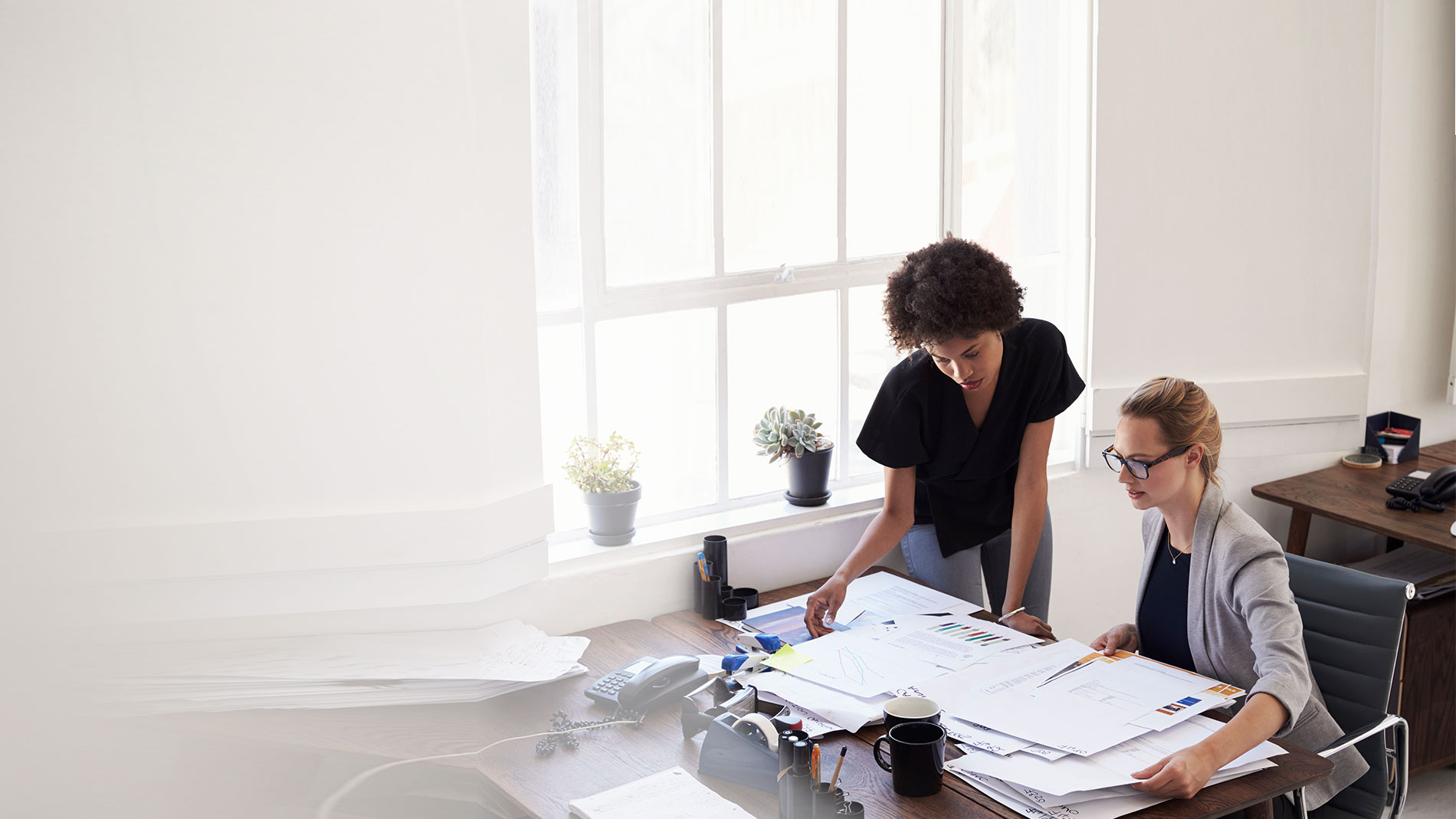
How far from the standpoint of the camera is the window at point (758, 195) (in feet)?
7.55

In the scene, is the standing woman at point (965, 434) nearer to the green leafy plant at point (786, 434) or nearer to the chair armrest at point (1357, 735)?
the green leafy plant at point (786, 434)

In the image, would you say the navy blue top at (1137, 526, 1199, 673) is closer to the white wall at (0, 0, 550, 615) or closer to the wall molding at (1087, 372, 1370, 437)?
the wall molding at (1087, 372, 1370, 437)

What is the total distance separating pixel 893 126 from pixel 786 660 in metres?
1.44

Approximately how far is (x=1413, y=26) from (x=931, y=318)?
2236mm

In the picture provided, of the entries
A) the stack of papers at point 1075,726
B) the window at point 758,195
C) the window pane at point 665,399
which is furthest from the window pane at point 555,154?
the stack of papers at point 1075,726

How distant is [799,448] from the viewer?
2.54 meters

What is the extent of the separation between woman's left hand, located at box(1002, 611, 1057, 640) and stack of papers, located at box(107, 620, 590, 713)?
0.85 meters

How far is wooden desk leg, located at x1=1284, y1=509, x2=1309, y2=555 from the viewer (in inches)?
121

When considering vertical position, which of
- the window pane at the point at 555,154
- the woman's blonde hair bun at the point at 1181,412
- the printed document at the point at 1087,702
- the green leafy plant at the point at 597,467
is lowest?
the printed document at the point at 1087,702

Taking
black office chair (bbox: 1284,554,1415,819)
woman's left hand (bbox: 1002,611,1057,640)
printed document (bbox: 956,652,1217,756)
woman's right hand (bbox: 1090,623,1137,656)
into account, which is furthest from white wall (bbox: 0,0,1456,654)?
black office chair (bbox: 1284,554,1415,819)

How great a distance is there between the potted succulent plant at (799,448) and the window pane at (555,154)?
58 centimetres

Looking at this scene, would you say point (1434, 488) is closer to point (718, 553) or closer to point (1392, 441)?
point (1392, 441)

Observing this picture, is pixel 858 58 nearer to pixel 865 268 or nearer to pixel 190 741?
pixel 865 268

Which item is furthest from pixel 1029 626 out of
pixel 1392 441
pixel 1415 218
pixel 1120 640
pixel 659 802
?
pixel 1415 218
